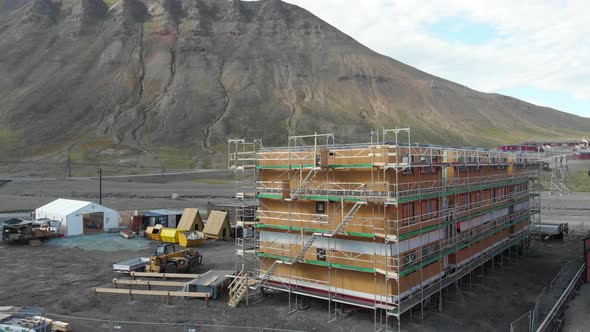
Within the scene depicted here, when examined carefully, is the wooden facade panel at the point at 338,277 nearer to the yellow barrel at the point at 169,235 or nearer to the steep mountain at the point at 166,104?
the yellow barrel at the point at 169,235

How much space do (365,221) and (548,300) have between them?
13016mm

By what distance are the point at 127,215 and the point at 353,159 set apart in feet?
124

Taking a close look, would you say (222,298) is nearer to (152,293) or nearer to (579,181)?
(152,293)

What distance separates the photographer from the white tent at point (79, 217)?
155 ft

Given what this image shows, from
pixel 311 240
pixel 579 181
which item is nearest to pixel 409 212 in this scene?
pixel 311 240

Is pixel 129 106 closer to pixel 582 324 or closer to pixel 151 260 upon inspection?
pixel 151 260

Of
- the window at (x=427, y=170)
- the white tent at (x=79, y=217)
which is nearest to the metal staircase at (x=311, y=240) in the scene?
the window at (x=427, y=170)

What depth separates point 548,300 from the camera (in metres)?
26.9

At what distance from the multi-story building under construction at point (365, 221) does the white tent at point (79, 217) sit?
2800 cm

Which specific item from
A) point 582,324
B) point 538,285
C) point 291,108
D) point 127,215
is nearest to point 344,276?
point 582,324

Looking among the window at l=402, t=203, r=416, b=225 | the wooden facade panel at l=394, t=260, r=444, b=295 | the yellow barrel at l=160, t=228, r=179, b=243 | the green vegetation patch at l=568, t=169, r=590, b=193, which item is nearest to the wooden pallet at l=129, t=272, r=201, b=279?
the yellow barrel at l=160, t=228, r=179, b=243

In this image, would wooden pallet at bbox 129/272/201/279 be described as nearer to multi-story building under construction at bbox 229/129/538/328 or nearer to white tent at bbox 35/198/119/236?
multi-story building under construction at bbox 229/129/538/328

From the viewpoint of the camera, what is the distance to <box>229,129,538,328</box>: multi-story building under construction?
23.1m

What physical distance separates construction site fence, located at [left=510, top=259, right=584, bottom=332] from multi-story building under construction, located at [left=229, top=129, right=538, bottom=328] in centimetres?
444
